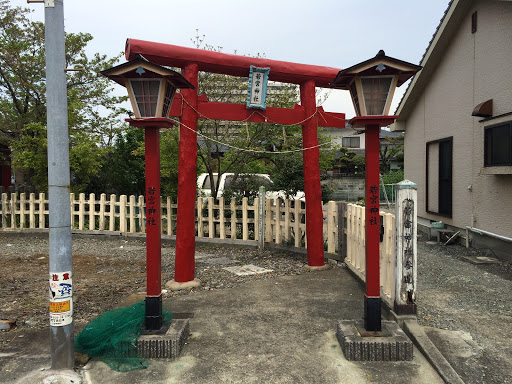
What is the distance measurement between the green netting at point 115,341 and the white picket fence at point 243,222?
3.16 metres

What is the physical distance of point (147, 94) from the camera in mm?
4535

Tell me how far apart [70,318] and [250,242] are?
6727 millimetres

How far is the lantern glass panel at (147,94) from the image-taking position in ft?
14.9

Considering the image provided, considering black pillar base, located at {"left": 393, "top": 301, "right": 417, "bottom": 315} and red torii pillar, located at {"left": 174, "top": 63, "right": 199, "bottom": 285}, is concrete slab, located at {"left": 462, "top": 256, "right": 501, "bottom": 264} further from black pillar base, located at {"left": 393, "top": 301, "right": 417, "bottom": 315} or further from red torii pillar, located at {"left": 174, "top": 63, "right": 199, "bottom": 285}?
red torii pillar, located at {"left": 174, "top": 63, "right": 199, "bottom": 285}

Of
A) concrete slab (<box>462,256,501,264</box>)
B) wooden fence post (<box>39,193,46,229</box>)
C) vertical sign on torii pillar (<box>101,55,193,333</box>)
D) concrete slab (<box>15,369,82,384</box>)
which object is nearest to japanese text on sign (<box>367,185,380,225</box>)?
vertical sign on torii pillar (<box>101,55,193,333</box>)

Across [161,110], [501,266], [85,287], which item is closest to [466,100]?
[501,266]

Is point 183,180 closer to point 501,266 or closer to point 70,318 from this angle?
point 70,318

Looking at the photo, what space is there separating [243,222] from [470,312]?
614 cm

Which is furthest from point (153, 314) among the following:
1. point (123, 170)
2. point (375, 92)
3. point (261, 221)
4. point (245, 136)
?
point (123, 170)

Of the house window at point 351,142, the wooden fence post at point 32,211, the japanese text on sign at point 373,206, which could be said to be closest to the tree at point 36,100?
the wooden fence post at point 32,211

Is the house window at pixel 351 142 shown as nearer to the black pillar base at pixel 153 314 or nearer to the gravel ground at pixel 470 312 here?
the gravel ground at pixel 470 312

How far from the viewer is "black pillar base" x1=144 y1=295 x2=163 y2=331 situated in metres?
4.44

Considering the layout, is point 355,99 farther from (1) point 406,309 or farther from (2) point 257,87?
(2) point 257,87

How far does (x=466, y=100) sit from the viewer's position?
960 centimetres
